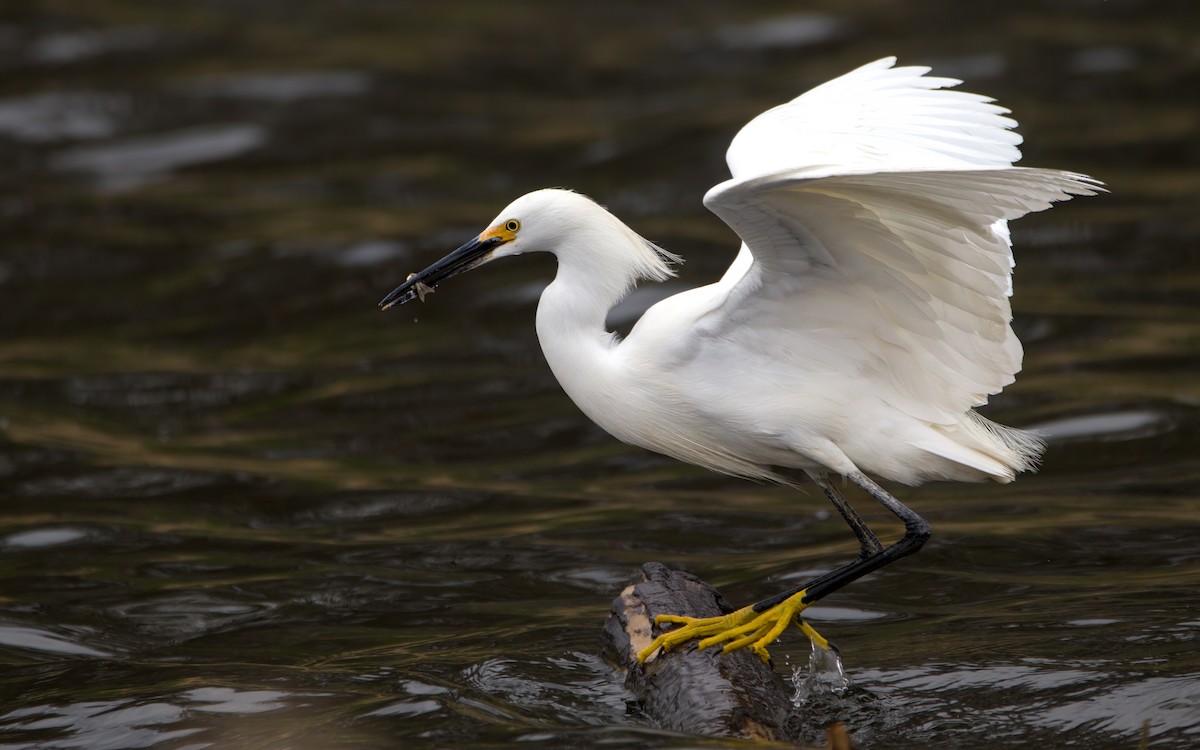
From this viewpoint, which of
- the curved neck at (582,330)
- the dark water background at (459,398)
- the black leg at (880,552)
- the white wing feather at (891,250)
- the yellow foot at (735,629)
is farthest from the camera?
the curved neck at (582,330)

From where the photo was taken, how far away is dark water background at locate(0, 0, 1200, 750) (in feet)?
20.2

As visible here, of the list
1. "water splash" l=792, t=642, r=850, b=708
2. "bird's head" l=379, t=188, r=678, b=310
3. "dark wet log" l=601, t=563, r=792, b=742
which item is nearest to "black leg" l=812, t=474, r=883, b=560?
"water splash" l=792, t=642, r=850, b=708

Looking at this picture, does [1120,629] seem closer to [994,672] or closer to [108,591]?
[994,672]

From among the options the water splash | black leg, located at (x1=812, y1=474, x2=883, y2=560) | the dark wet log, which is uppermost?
black leg, located at (x1=812, y1=474, x2=883, y2=560)

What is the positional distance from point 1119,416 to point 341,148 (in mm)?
9254

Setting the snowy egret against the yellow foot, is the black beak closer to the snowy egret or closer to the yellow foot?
the snowy egret

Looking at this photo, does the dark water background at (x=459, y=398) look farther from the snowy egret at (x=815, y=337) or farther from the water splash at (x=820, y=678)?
the snowy egret at (x=815, y=337)

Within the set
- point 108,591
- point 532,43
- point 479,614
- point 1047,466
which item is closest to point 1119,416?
point 1047,466

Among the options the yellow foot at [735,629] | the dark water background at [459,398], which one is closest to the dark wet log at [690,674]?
the yellow foot at [735,629]

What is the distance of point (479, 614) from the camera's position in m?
7.54

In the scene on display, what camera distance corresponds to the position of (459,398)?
37.0ft

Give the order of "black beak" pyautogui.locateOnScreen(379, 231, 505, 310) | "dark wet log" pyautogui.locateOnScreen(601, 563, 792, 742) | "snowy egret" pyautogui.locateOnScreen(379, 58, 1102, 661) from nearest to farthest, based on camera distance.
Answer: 1. "dark wet log" pyautogui.locateOnScreen(601, 563, 792, 742)
2. "snowy egret" pyautogui.locateOnScreen(379, 58, 1102, 661)
3. "black beak" pyautogui.locateOnScreen(379, 231, 505, 310)

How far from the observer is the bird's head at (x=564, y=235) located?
633 cm

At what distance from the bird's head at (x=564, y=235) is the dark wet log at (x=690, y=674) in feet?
4.31
